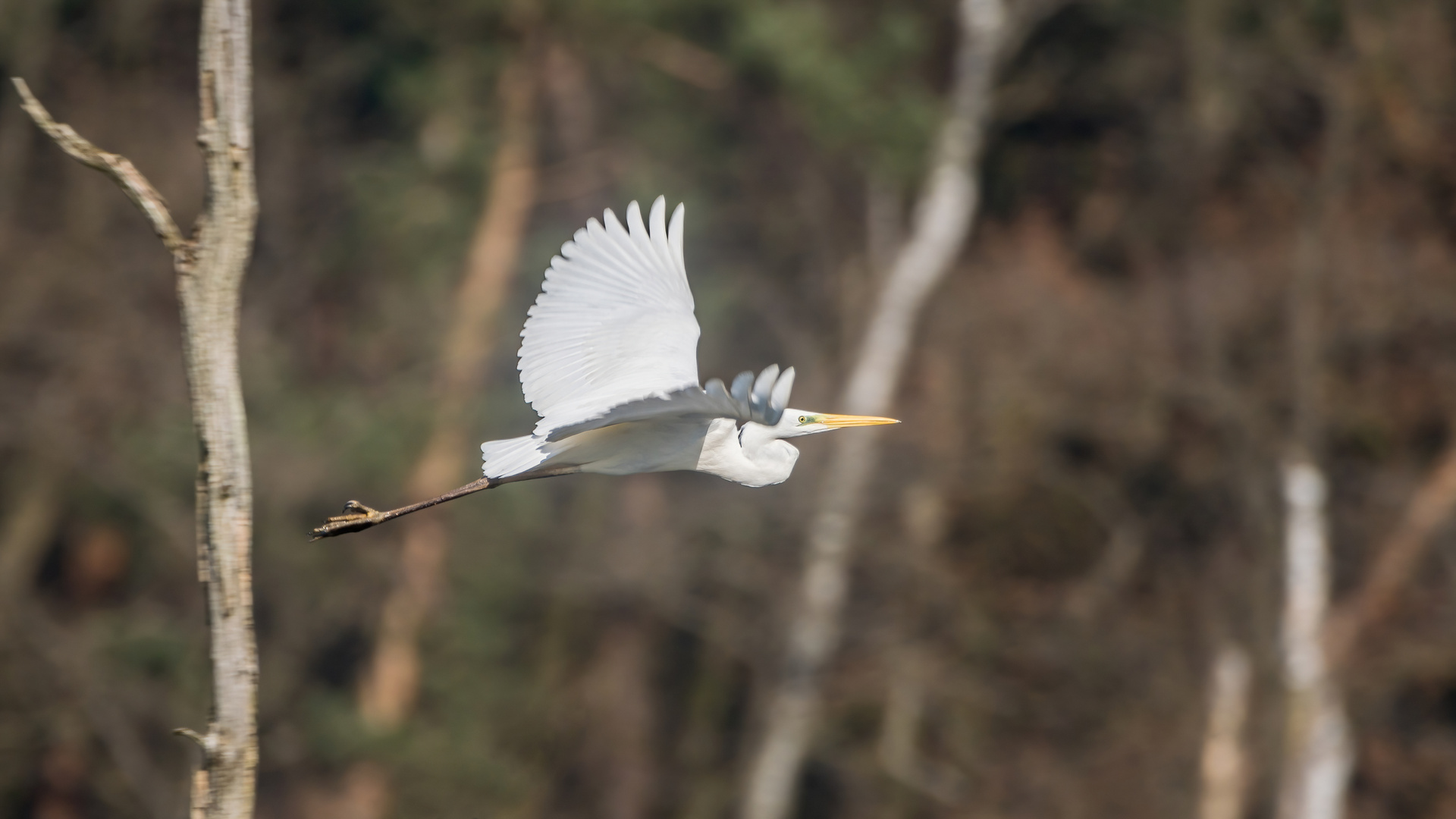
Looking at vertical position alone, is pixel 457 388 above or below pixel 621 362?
above

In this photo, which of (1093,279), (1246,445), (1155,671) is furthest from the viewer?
(1093,279)

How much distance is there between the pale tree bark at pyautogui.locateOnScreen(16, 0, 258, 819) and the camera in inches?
174

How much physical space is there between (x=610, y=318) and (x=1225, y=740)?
910cm

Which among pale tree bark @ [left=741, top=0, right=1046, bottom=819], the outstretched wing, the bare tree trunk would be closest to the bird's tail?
the outstretched wing

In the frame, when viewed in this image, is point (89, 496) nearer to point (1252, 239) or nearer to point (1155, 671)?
point (1155, 671)

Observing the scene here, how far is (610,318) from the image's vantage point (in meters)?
5.05

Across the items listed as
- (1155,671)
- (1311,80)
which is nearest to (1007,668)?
(1155,671)

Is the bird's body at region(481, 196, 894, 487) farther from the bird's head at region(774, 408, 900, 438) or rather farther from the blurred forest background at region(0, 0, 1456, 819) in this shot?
the blurred forest background at region(0, 0, 1456, 819)

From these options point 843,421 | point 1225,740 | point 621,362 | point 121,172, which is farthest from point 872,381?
point 121,172

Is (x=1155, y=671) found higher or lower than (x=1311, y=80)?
lower

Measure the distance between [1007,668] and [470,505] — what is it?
4.31 m

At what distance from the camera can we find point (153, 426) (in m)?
12.2

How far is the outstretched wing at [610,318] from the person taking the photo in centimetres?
481

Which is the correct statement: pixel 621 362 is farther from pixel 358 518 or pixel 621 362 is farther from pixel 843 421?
pixel 358 518
